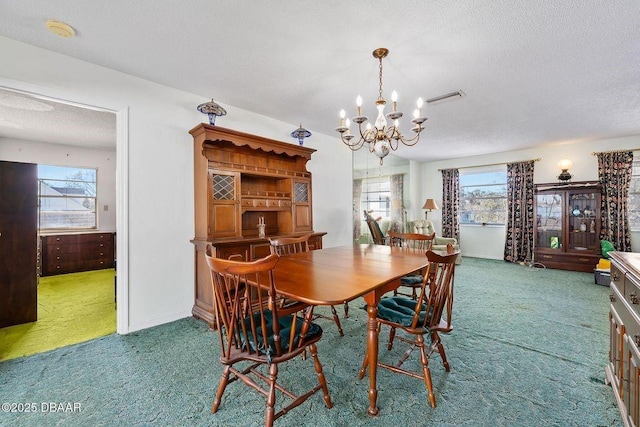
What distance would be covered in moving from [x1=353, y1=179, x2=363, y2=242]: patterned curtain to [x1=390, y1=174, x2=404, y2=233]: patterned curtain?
120cm

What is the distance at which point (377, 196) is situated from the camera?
20.2ft

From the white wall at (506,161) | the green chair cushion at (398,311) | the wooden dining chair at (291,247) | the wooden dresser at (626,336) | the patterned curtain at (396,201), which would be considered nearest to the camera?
the wooden dresser at (626,336)

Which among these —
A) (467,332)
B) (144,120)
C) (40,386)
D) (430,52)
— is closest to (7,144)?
(144,120)

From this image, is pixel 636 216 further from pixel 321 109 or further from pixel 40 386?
pixel 40 386

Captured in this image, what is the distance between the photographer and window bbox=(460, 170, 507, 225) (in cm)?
638

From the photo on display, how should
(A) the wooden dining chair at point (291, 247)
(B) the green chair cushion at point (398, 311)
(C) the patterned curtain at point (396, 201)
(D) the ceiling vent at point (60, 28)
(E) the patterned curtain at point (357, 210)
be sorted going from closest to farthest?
1. (B) the green chair cushion at point (398, 311)
2. (D) the ceiling vent at point (60, 28)
3. (A) the wooden dining chair at point (291, 247)
4. (E) the patterned curtain at point (357, 210)
5. (C) the patterned curtain at point (396, 201)

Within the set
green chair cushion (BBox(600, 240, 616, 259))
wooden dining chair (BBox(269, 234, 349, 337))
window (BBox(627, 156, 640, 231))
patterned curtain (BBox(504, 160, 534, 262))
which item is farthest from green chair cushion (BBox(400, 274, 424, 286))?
window (BBox(627, 156, 640, 231))

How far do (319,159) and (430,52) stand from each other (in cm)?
251

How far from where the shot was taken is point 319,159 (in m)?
4.63

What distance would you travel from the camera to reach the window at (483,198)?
20.9ft

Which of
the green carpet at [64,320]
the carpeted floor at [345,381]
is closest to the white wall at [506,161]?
the carpeted floor at [345,381]

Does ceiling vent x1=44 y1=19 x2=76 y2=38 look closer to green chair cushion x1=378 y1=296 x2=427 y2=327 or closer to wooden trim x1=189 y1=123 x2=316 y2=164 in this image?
wooden trim x1=189 y1=123 x2=316 y2=164

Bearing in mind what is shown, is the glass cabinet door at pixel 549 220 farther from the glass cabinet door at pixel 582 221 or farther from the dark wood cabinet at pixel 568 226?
the glass cabinet door at pixel 582 221

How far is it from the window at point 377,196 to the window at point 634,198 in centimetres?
420
